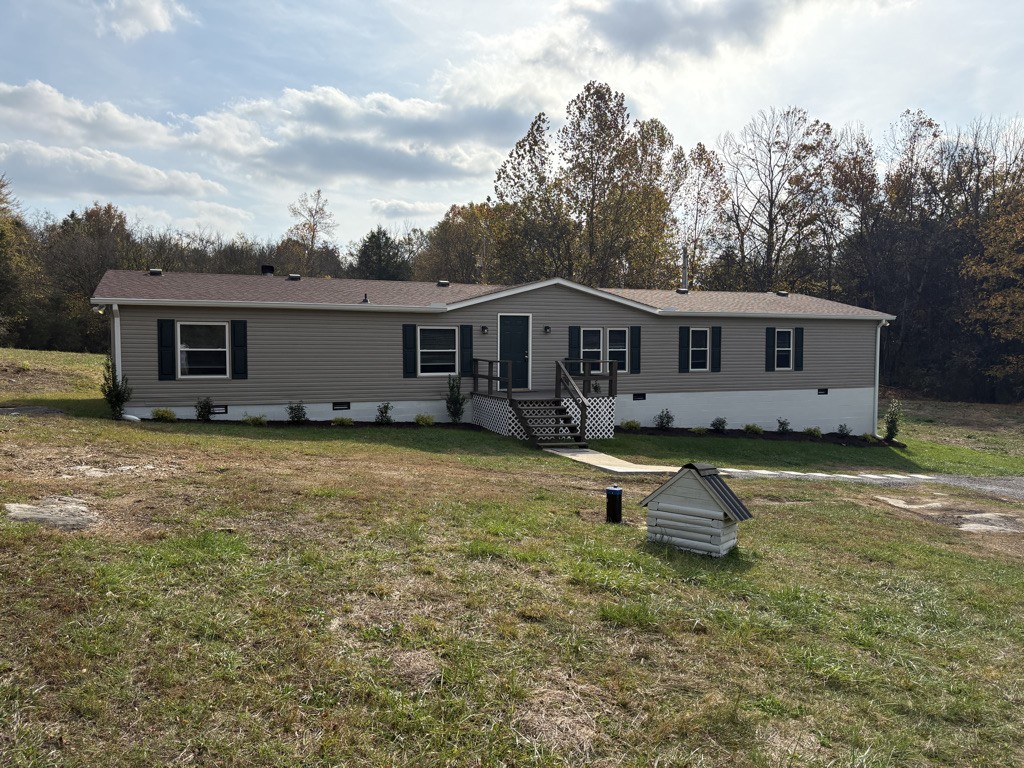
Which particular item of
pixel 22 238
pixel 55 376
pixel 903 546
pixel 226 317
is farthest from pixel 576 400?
pixel 22 238

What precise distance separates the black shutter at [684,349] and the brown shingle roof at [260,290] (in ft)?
18.3

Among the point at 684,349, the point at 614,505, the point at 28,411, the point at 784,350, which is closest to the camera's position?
the point at 614,505

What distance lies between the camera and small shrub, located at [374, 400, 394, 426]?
16.7 metres

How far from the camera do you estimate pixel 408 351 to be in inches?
678

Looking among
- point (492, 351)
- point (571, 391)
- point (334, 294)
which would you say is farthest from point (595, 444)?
point (334, 294)

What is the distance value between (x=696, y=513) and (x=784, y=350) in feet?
54.2

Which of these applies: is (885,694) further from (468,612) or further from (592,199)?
(592,199)

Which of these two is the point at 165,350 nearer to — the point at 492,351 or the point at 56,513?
the point at 492,351

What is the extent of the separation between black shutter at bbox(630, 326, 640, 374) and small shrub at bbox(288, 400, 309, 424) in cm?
870

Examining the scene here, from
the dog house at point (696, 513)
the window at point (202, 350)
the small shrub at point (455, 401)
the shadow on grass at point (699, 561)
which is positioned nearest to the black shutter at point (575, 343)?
the small shrub at point (455, 401)

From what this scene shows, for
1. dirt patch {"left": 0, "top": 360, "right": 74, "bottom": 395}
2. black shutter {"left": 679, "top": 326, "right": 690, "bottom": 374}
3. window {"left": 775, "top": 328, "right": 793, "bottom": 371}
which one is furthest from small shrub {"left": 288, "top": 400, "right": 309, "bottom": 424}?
window {"left": 775, "top": 328, "right": 793, "bottom": 371}

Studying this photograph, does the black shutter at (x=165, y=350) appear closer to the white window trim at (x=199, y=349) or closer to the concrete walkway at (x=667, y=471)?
the white window trim at (x=199, y=349)

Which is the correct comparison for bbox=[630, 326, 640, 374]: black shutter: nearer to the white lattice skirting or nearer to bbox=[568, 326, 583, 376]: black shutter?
bbox=[568, 326, 583, 376]: black shutter

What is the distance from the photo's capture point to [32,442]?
29.6ft
